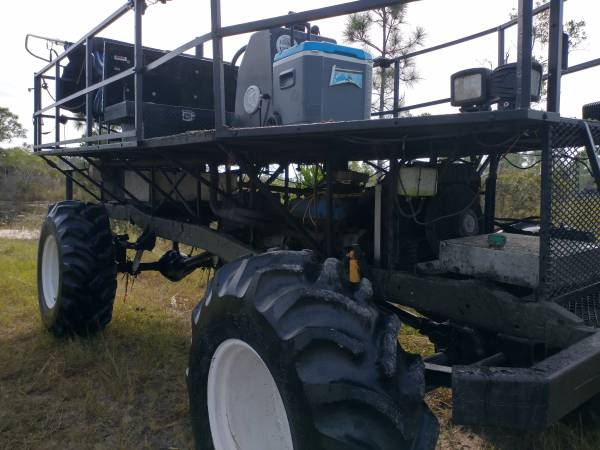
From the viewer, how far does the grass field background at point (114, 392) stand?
286cm

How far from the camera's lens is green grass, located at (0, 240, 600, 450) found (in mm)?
2861

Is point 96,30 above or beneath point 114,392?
above

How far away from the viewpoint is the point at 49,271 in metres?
4.83

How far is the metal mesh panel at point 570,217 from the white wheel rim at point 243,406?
114 centimetres

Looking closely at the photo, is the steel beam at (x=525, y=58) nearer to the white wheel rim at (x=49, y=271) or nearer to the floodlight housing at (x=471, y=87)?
the floodlight housing at (x=471, y=87)

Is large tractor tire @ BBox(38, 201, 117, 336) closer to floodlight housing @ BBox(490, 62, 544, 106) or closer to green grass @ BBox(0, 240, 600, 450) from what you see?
green grass @ BBox(0, 240, 600, 450)

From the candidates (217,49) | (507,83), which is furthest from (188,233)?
(507,83)

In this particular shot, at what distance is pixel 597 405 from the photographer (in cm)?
241

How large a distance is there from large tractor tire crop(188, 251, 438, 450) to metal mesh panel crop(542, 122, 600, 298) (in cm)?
68

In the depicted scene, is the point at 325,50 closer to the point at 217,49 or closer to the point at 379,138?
the point at 217,49

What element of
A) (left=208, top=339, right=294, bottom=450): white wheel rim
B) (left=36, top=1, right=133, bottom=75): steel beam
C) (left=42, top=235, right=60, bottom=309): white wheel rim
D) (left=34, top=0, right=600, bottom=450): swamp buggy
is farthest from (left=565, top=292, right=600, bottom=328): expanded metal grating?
(left=42, top=235, right=60, bottom=309): white wheel rim

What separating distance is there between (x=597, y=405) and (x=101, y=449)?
→ 239 cm

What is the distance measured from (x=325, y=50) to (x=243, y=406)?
1665mm

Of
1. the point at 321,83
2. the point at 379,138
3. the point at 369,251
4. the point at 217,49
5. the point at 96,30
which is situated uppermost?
the point at 96,30
